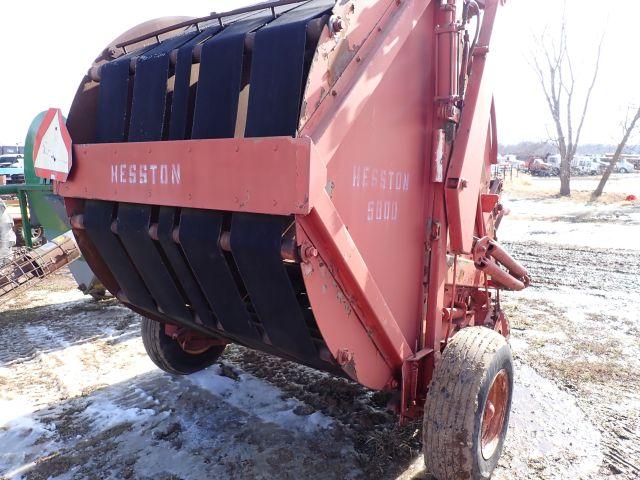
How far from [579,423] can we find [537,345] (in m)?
1.62

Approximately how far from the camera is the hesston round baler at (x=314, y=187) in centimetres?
216

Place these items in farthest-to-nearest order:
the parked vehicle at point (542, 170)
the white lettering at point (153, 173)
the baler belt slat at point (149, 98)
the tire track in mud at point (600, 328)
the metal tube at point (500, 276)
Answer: the parked vehicle at point (542, 170) → the tire track in mud at point (600, 328) → the metal tube at point (500, 276) → the baler belt slat at point (149, 98) → the white lettering at point (153, 173)

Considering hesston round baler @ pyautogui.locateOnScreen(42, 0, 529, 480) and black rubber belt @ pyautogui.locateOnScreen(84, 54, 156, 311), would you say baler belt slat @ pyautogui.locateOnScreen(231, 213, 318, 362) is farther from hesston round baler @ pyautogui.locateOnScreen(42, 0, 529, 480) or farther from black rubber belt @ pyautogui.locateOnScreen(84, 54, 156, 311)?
black rubber belt @ pyautogui.locateOnScreen(84, 54, 156, 311)

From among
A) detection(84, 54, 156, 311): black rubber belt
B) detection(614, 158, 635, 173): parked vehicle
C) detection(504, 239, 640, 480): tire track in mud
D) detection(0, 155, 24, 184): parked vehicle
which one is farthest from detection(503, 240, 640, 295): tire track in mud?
detection(614, 158, 635, 173): parked vehicle

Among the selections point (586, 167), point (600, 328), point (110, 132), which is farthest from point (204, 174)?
point (586, 167)

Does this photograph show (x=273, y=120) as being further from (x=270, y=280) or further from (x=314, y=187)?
(x=270, y=280)

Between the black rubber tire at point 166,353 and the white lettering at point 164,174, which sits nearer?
the white lettering at point 164,174

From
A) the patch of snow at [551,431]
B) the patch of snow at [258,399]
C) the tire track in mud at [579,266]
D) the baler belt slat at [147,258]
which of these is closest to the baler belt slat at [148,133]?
the baler belt slat at [147,258]

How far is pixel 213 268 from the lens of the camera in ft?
8.20

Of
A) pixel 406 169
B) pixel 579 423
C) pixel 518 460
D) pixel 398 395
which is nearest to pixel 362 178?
pixel 406 169

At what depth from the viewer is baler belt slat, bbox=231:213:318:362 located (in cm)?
217

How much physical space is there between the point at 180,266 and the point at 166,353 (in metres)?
1.51

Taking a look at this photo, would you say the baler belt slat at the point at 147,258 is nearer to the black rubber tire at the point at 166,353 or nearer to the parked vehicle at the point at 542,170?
the black rubber tire at the point at 166,353

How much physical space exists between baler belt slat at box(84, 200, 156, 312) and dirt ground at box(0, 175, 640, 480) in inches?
38.1
